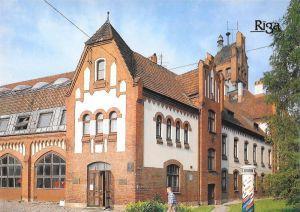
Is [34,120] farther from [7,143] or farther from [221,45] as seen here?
[221,45]

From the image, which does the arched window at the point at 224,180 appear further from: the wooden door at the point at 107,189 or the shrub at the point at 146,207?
the shrub at the point at 146,207

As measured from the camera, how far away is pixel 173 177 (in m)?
27.5

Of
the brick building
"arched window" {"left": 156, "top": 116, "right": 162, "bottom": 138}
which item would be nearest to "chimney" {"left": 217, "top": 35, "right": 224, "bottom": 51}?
the brick building

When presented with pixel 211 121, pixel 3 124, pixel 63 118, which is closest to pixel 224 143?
pixel 211 121

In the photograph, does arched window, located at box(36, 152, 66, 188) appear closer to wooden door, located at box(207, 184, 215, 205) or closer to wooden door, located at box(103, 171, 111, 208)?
wooden door, located at box(103, 171, 111, 208)

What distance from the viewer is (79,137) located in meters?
26.7

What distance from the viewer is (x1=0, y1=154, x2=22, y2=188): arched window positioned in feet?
102

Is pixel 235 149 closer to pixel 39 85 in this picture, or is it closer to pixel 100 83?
pixel 100 83

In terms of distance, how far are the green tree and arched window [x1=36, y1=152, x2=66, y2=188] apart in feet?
46.2

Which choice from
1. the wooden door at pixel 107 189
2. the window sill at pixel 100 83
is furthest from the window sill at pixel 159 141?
the window sill at pixel 100 83

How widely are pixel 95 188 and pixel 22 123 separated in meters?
9.99

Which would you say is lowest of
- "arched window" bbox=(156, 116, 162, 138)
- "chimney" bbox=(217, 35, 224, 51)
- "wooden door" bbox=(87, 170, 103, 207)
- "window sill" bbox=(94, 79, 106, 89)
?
"wooden door" bbox=(87, 170, 103, 207)

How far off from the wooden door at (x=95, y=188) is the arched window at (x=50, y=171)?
3884 mm

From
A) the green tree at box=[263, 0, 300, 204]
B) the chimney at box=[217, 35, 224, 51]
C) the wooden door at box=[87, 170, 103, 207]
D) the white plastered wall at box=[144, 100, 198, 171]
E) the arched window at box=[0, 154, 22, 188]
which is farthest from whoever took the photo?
the chimney at box=[217, 35, 224, 51]
